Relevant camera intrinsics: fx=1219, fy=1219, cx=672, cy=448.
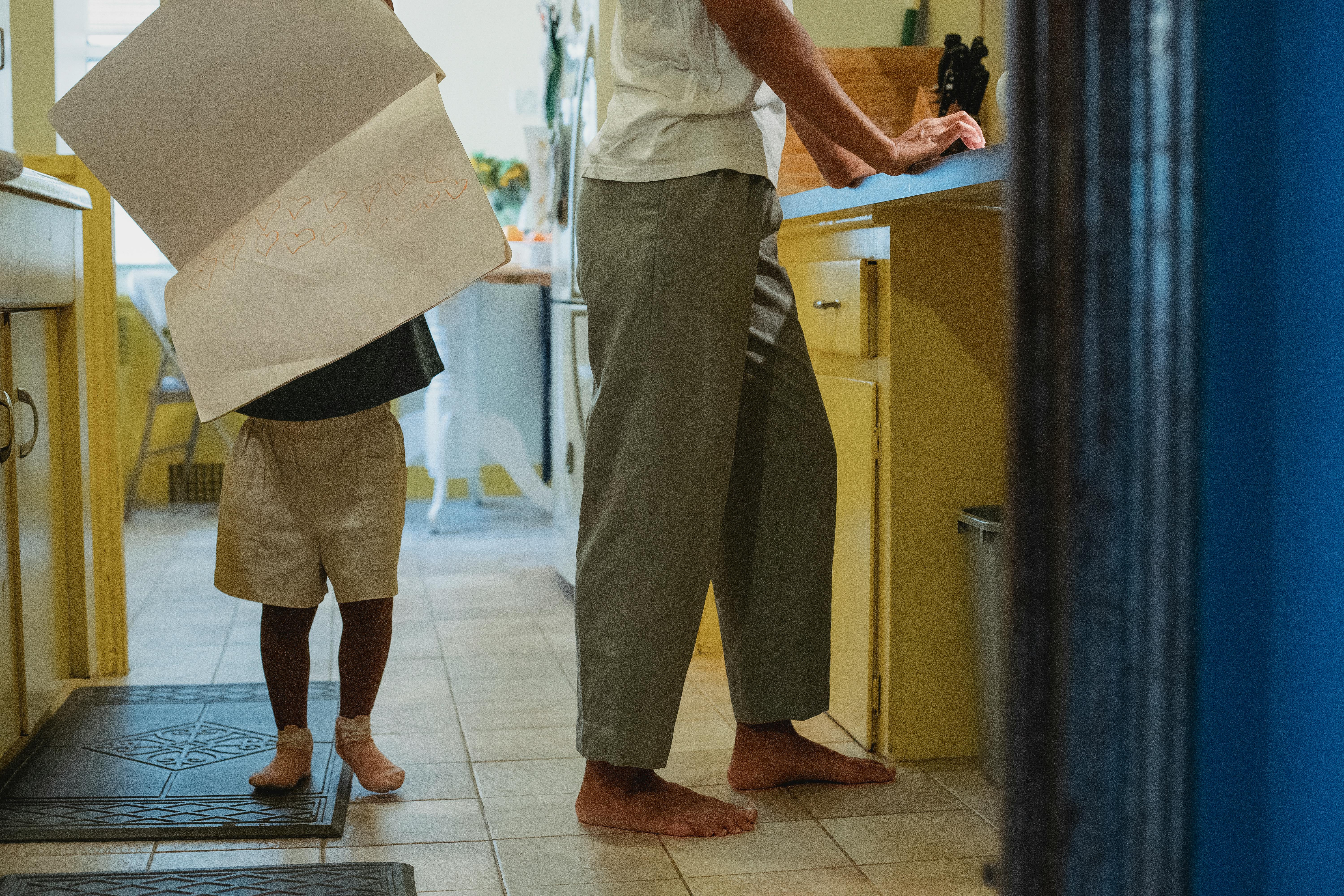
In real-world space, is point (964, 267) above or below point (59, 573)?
above

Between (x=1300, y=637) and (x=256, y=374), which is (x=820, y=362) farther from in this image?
(x=1300, y=637)

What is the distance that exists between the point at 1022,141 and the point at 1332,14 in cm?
18

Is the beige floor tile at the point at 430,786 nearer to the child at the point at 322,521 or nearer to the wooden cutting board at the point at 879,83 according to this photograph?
the child at the point at 322,521

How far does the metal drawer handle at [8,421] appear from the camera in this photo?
4.95 ft

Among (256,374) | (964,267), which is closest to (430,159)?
(256,374)

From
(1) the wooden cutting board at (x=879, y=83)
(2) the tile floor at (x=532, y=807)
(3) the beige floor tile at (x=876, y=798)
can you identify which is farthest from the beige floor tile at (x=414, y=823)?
(1) the wooden cutting board at (x=879, y=83)

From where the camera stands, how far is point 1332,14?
466 millimetres

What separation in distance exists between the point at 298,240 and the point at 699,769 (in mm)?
857

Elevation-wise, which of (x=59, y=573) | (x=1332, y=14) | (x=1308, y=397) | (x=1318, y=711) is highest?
(x=1332, y=14)

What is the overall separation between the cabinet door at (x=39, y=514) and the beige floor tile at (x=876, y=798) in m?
1.03

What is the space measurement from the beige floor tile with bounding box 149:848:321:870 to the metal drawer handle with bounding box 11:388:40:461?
0.61m

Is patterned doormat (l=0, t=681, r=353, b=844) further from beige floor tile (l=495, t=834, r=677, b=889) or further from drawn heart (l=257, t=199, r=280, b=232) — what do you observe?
drawn heart (l=257, t=199, r=280, b=232)

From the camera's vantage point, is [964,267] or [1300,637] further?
[964,267]

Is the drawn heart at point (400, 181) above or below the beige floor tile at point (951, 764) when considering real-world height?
above
